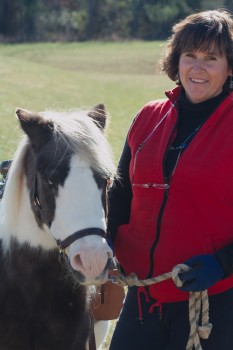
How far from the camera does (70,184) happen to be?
283 cm

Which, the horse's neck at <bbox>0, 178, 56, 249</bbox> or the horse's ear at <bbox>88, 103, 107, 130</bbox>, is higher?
the horse's ear at <bbox>88, 103, 107, 130</bbox>

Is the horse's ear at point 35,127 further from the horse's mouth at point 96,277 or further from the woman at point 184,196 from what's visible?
the horse's mouth at point 96,277

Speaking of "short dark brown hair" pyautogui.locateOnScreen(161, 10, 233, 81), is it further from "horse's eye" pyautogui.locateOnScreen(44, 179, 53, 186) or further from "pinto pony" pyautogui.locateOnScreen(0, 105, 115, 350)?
"horse's eye" pyautogui.locateOnScreen(44, 179, 53, 186)

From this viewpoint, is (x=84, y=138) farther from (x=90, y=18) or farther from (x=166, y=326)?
(x=90, y=18)

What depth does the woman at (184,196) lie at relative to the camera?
2951 mm

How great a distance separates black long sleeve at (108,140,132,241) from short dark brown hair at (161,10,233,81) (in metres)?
0.63

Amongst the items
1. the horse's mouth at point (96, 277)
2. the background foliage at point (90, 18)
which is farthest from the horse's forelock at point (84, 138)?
the background foliage at point (90, 18)

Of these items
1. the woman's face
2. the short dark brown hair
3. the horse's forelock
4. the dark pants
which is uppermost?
the short dark brown hair

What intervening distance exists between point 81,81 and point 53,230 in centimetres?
2480

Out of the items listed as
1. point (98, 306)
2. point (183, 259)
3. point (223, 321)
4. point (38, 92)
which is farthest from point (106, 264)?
point (38, 92)

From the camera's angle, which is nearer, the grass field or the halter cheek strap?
the halter cheek strap

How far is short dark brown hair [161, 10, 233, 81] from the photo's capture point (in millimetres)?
3061

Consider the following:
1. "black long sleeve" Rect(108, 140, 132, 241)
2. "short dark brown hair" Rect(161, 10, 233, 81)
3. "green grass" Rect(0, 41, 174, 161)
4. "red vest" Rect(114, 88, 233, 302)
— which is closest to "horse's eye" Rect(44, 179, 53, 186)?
"red vest" Rect(114, 88, 233, 302)

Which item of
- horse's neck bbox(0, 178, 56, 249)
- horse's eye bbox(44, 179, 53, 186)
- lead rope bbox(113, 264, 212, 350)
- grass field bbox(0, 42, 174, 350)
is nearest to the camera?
horse's eye bbox(44, 179, 53, 186)
